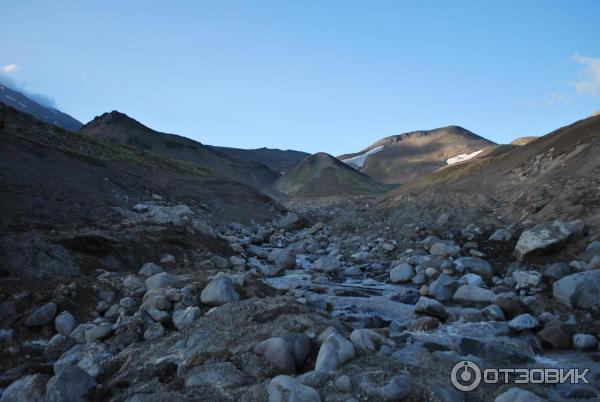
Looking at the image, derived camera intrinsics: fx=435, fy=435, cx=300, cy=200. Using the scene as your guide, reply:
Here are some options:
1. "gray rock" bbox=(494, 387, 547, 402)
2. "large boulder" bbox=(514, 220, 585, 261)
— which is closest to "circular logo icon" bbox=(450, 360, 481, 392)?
"gray rock" bbox=(494, 387, 547, 402)

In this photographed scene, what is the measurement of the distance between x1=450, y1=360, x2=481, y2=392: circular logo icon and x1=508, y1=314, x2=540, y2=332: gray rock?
2.61 m

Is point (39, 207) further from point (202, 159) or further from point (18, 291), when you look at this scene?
point (202, 159)

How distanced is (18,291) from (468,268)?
10933mm

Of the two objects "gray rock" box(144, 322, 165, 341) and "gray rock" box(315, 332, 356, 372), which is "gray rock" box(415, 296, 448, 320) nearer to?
"gray rock" box(315, 332, 356, 372)

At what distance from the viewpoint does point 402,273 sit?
1266cm

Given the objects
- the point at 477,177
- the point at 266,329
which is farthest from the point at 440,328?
the point at 477,177

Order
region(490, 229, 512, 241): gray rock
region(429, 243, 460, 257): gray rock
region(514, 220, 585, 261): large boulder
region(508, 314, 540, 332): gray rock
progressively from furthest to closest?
region(490, 229, 512, 241): gray rock < region(429, 243, 460, 257): gray rock < region(514, 220, 585, 261): large boulder < region(508, 314, 540, 332): gray rock

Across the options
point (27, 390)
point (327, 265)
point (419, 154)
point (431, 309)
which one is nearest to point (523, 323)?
point (431, 309)

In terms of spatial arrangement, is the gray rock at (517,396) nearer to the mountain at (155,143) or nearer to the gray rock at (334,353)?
the gray rock at (334,353)

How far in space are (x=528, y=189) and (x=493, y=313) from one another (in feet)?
37.5

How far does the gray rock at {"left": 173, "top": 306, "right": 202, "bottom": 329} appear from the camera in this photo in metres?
7.12

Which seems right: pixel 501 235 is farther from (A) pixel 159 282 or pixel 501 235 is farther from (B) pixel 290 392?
(B) pixel 290 392

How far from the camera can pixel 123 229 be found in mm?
13055

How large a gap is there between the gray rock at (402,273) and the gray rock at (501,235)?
4.14m
